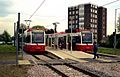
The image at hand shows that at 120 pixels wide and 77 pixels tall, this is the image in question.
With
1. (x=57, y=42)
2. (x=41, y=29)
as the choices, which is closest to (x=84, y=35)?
(x=41, y=29)

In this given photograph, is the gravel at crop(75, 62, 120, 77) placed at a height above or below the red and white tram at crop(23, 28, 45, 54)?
below

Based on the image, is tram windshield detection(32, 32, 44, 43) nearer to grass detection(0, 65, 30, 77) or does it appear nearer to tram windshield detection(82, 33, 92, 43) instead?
tram windshield detection(82, 33, 92, 43)

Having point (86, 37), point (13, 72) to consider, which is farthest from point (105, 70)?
point (86, 37)

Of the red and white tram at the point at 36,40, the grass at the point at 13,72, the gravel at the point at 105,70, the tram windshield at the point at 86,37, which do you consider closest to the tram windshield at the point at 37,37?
the red and white tram at the point at 36,40

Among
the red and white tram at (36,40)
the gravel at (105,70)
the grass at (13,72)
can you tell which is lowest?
the gravel at (105,70)

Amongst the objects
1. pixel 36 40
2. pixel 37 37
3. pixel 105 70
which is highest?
pixel 37 37

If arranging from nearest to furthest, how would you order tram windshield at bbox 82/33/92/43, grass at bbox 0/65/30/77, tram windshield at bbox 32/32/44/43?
grass at bbox 0/65/30/77 → tram windshield at bbox 32/32/44/43 → tram windshield at bbox 82/33/92/43

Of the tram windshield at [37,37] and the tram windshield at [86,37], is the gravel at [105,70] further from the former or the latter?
the tram windshield at [86,37]

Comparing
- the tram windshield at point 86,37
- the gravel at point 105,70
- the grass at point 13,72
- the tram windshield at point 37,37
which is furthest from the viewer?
the tram windshield at point 86,37

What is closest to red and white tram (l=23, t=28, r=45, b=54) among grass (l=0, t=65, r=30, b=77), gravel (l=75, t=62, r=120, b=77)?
gravel (l=75, t=62, r=120, b=77)

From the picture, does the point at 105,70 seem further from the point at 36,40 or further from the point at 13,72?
the point at 36,40

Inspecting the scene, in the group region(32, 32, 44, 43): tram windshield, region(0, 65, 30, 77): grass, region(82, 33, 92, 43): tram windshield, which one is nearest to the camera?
region(0, 65, 30, 77): grass

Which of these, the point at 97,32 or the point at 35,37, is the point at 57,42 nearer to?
the point at 35,37

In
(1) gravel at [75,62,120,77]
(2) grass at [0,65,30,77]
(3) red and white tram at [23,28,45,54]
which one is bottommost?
(1) gravel at [75,62,120,77]
